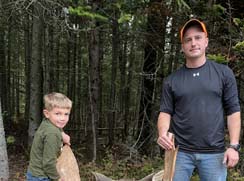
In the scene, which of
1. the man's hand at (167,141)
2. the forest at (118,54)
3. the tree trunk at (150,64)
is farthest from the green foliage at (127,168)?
the man's hand at (167,141)

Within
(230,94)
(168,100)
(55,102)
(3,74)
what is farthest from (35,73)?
(3,74)

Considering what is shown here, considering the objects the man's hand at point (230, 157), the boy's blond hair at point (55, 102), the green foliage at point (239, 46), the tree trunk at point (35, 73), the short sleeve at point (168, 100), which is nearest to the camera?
the man's hand at point (230, 157)

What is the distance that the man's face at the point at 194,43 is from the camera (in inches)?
130

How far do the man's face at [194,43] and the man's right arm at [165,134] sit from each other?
59cm

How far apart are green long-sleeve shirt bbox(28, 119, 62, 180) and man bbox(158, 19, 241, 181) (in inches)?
37.0

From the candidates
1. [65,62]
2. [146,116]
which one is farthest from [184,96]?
[65,62]

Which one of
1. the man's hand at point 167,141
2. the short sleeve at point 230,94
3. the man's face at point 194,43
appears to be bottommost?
the man's hand at point 167,141

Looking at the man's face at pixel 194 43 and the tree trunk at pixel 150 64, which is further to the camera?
the tree trunk at pixel 150 64

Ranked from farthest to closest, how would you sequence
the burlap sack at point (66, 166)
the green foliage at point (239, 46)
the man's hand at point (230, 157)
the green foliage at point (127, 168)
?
the green foliage at point (127, 168) → the green foliage at point (239, 46) → the burlap sack at point (66, 166) → the man's hand at point (230, 157)

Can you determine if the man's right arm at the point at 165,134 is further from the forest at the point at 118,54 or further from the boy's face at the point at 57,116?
the forest at the point at 118,54

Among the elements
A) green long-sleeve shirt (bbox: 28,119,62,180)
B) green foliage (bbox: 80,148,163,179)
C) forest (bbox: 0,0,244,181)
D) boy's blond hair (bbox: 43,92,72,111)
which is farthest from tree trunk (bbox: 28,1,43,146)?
green long-sleeve shirt (bbox: 28,119,62,180)

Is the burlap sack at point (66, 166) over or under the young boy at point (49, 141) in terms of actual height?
under

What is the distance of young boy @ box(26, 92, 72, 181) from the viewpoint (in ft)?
11.1

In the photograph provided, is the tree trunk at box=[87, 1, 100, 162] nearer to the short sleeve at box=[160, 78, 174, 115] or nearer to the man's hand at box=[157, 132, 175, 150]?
the short sleeve at box=[160, 78, 174, 115]
